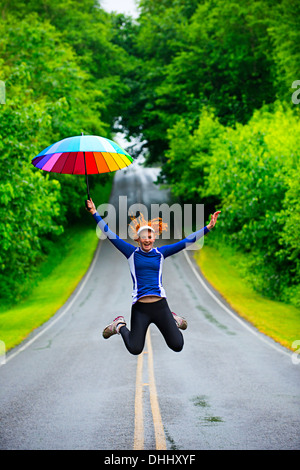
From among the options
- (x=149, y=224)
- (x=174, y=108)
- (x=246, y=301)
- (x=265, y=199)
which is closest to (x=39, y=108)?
(x=265, y=199)

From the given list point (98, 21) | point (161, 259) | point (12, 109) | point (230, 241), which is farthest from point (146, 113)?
point (161, 259)

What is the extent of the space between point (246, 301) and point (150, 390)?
60.8ft

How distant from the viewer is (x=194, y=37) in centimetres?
Answer: 5272

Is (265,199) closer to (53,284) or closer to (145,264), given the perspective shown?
(53,284)

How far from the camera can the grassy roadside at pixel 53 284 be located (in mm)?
26062

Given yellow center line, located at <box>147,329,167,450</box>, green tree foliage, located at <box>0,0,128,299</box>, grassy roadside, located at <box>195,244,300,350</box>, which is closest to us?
yellow center line, located at <box>147,329,167,450</box>

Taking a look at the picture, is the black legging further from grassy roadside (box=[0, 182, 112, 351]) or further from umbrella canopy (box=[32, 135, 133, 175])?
grassy roadside (box=[0, 182, 112, 351])

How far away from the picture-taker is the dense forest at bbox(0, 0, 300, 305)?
23.6 m

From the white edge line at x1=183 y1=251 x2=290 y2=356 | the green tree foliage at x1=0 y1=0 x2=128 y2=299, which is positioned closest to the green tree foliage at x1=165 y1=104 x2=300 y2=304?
the white edge line at x1=183 y1=251 x2=290 y2=356

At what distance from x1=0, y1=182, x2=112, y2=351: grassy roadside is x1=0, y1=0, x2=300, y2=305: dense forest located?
1.55 metres

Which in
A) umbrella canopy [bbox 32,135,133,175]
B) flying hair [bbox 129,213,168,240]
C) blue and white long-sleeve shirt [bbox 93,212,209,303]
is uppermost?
umbrella canopy [bbox 32,135,133,175]

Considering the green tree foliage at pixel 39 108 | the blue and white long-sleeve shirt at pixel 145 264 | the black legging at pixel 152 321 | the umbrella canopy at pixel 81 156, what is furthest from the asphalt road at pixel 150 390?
the green tree foliage at pixel 39 108

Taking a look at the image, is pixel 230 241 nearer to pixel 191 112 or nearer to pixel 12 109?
pixel 12 109

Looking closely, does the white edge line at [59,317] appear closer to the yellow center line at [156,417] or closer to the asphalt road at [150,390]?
the asphalt road at [150,390]
